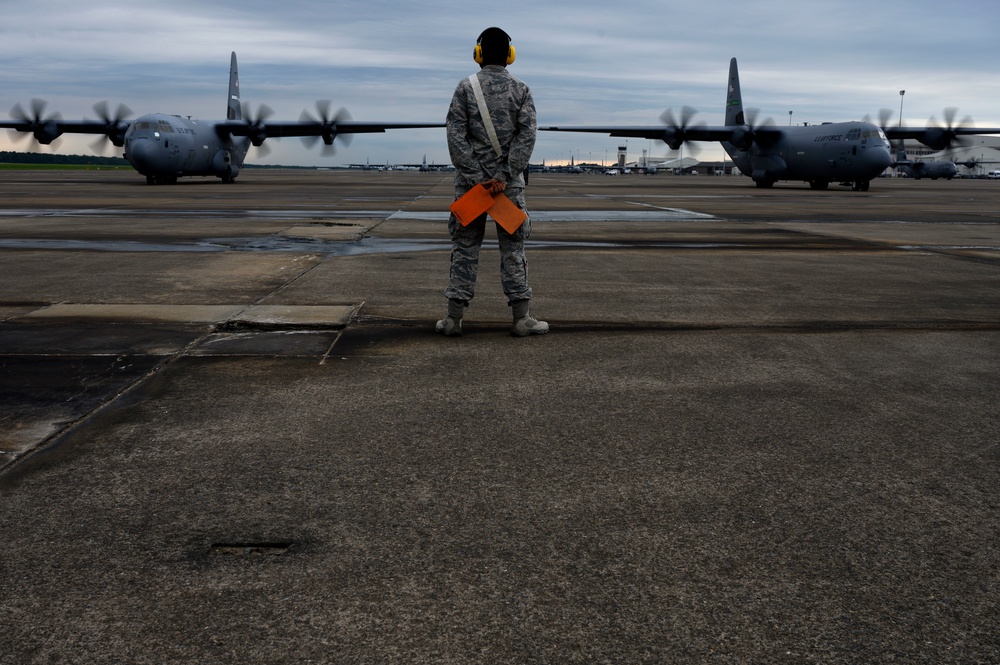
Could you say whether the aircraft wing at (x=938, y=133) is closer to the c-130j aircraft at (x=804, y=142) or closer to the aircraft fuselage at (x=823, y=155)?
the c-130j aircraft at (x=804, y=142)

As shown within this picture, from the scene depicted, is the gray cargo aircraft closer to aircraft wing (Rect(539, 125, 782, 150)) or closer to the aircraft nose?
aircraft wing (Rect(539, 125, 782, 150))

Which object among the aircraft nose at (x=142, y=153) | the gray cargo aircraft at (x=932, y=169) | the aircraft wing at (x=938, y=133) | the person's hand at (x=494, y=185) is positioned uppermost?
the gray cargo aircraft at (x=932, y=169)

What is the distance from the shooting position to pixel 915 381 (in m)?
4.41

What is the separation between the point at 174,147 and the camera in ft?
118

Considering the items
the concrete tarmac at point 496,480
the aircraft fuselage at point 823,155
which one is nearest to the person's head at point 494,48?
the concrete tarmac at point 496,480

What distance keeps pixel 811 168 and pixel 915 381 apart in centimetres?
3800

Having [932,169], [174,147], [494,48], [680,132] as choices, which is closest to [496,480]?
[494,48]

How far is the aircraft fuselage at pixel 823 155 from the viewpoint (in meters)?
35.3

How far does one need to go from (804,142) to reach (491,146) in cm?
3773

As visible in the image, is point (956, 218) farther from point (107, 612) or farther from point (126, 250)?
point (107, 612)

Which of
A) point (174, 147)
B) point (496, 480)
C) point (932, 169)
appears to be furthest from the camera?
point (932, 169)

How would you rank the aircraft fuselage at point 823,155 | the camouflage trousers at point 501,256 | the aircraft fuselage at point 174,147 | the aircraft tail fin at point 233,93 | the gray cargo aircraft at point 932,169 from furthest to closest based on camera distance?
the gray cargo aircraft at point 932,169 → the aircraft tail fin at point 233,93 → the aircraft fuselage at point 823,155 → the aircraft fuselage at point 174,147 → the camouflage trousers at point 501,256

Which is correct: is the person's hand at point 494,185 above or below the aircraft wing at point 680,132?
below

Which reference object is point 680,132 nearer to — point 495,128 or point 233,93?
point 233,93
